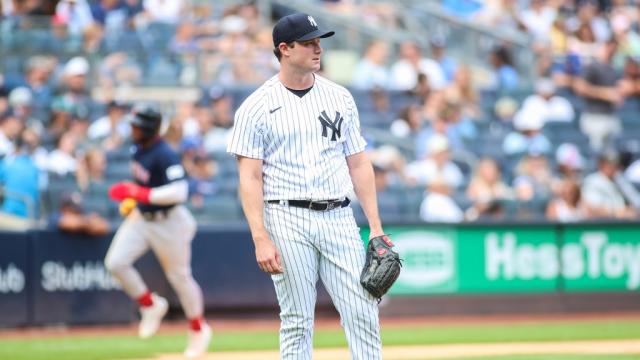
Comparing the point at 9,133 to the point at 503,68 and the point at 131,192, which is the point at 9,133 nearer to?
the point at 131,192

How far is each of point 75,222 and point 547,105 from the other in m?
7.43

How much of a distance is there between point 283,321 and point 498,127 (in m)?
10.6

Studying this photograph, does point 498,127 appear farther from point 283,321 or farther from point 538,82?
point 283,321

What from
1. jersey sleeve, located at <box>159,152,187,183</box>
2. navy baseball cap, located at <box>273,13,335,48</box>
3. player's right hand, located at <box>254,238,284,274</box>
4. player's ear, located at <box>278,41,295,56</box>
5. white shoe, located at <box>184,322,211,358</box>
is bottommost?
white shoe, located at <box>184,322,211,358</box>

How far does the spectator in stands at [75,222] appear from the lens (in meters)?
12.3

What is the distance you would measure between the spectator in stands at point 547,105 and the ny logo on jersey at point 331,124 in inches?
414

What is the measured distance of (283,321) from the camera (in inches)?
248

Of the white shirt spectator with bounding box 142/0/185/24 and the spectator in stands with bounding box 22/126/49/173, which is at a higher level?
the white shirt spectator with bounding box 142/0/185/24

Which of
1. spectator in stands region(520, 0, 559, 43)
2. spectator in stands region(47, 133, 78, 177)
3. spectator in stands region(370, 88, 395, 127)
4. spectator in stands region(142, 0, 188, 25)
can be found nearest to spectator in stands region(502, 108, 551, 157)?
spectator in stands region(370, 88, 395, 127)

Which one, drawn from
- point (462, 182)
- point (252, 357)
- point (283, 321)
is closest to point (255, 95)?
point (283, 321)

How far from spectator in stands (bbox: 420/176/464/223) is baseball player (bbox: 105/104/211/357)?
4125 mm

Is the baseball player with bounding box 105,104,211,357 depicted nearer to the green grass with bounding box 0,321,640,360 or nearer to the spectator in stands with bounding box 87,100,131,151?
the green grass with bounding box 0,321,640,360

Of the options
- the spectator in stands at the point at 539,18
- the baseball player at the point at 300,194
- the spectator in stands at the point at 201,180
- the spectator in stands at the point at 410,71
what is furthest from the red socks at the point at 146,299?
the spectator in stands at the point at 539,18

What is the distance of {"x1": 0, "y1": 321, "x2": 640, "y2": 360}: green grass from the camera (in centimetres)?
1002
